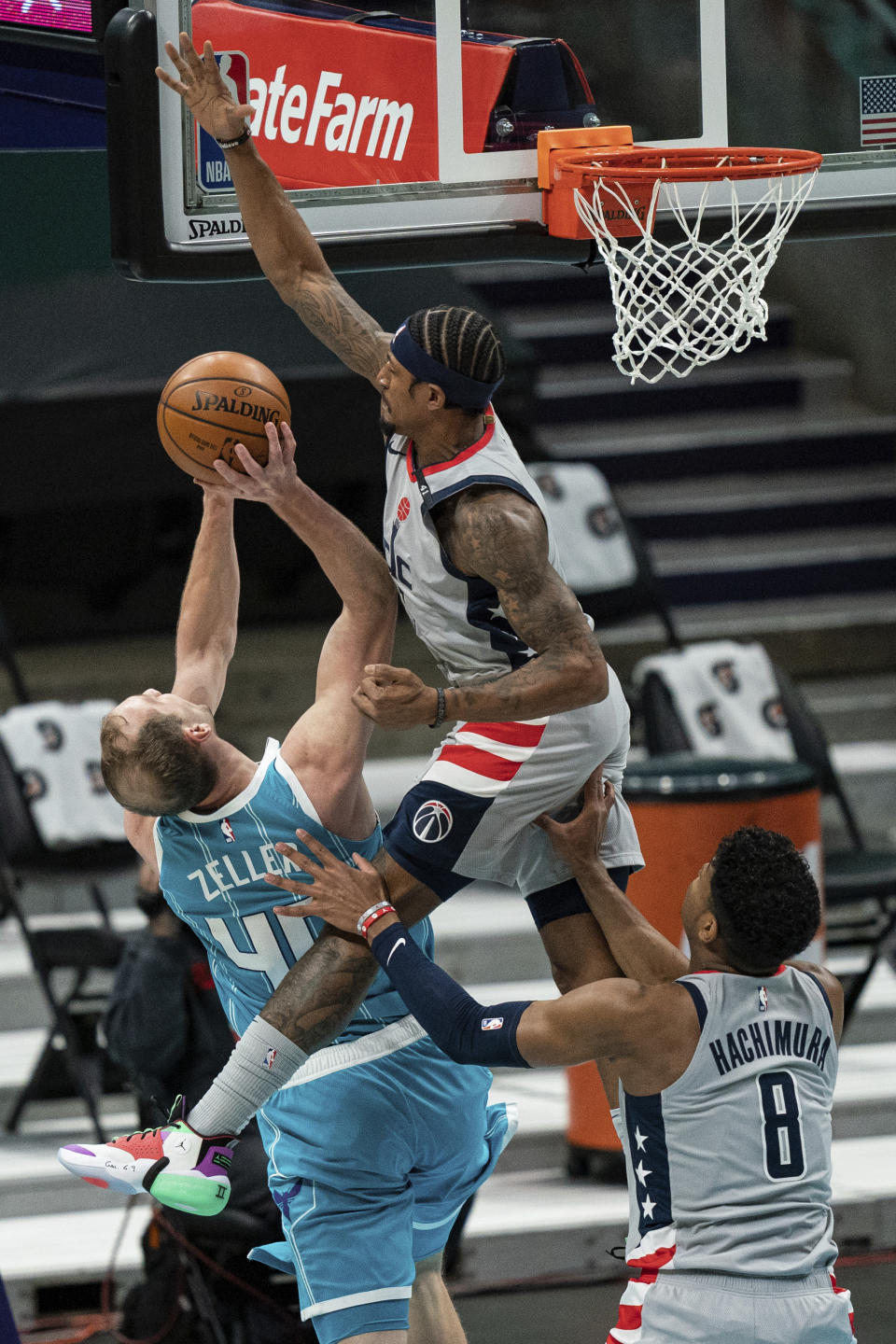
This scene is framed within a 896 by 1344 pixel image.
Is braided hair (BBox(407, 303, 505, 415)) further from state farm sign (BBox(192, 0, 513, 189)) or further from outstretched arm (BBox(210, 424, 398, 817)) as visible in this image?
state farm sign (BBox(192, 0, 513, 189))

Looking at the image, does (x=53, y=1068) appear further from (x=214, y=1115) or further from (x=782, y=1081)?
(x=782, y=1081)

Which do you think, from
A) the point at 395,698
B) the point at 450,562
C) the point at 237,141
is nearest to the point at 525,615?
the point at 450,562

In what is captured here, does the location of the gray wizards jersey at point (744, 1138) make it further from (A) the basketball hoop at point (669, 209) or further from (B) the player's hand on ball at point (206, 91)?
(B) the player's hand on ball at point (206, 91)

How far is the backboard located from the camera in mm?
4270

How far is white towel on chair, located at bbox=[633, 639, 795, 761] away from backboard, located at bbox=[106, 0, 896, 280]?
3158mm

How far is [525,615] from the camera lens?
378cm

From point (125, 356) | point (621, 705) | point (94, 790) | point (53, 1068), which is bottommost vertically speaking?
point (53, 1068)

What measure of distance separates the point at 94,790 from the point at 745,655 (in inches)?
105

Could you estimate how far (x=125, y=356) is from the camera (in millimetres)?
8641

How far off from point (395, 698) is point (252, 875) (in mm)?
622

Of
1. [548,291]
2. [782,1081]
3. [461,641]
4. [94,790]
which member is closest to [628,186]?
[461,641]

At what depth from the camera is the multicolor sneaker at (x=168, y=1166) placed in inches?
149

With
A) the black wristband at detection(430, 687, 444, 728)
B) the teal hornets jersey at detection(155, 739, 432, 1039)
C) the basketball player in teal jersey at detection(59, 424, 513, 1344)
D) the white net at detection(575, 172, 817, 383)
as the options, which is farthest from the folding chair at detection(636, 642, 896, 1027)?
the black wristband at detection(430, 687, 444, 728)

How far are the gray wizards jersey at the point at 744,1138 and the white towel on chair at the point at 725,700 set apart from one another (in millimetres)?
4351
